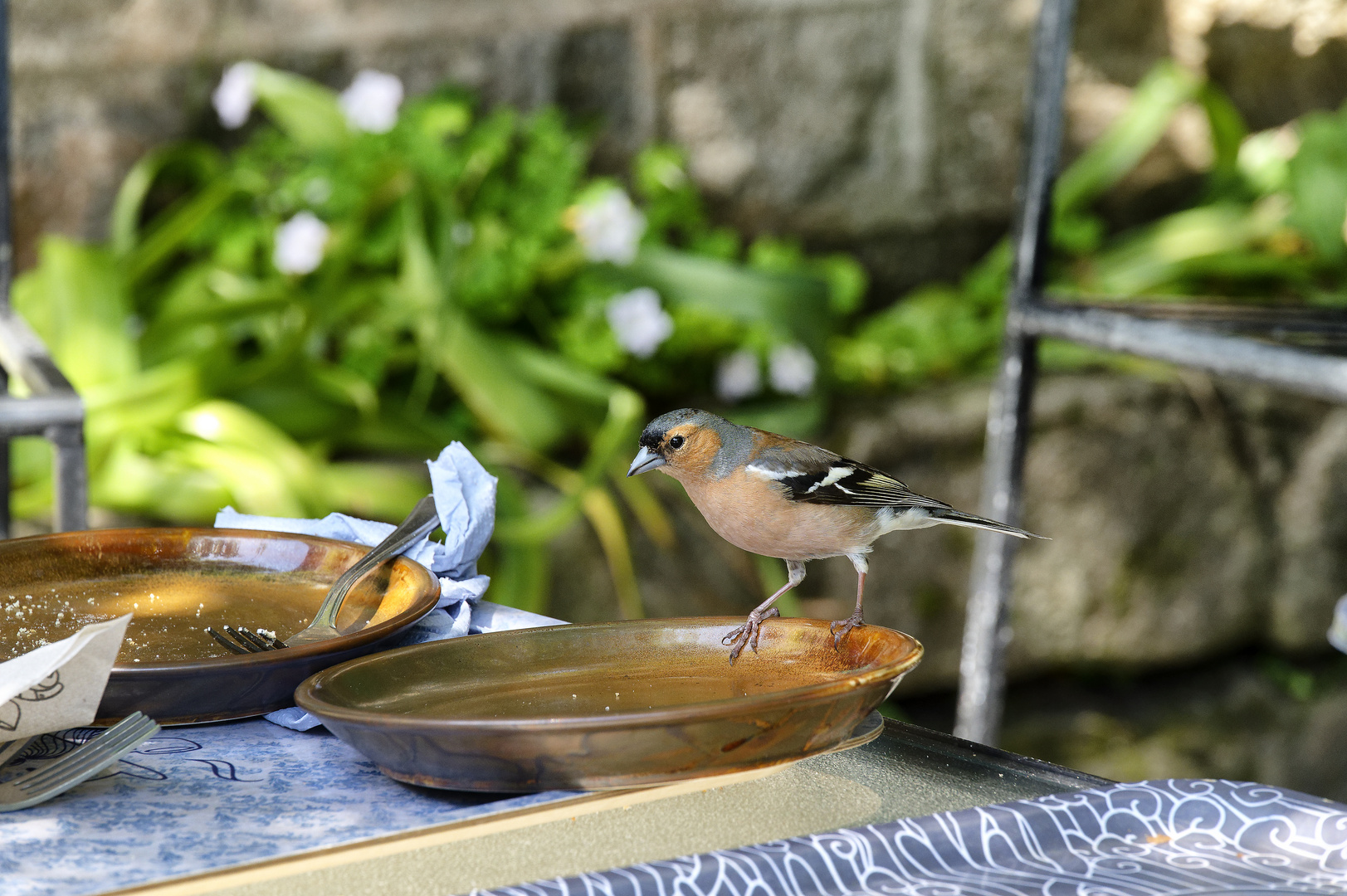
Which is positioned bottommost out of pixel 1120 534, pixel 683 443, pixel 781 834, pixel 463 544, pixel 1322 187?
pixel 1120 534

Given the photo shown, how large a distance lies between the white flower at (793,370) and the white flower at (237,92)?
3.98ft

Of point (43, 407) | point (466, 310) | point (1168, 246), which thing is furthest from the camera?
point (1168, 246)

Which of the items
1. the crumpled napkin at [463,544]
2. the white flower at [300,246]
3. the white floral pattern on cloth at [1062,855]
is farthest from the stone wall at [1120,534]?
the white floral pattern on cloth at [1062,855]

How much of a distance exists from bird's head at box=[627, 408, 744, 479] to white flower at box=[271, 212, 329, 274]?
1.83m

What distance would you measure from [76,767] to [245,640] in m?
0.19

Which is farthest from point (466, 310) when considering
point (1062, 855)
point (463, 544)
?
point (1062, 855)

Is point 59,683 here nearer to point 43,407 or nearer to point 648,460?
→ point 648,460

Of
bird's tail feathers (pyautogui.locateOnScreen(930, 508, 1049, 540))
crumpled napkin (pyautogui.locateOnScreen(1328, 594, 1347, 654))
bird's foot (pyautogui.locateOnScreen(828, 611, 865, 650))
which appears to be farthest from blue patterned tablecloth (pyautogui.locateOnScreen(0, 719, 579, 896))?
crumpled napkin (pyautogui.locateOnScreen(1328, 594, 1347, 654))

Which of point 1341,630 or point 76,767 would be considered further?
point 1341,630

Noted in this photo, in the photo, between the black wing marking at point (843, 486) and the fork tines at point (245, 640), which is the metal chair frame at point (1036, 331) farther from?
the fork tines at point (245, 640)

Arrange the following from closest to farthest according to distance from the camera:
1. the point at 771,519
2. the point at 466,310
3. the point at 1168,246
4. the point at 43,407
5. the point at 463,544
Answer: the point at 771,519 < the point at 463,544 < the point at 43,407 < the point at 466,310 < the point at 1168,246

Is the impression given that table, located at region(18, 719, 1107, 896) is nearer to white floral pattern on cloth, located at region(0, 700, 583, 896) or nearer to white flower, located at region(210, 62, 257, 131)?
white floral pattern on cloth, located at region(0, 700, 583, 896)

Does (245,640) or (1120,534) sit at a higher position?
(245,640)

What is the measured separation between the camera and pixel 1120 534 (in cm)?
312
